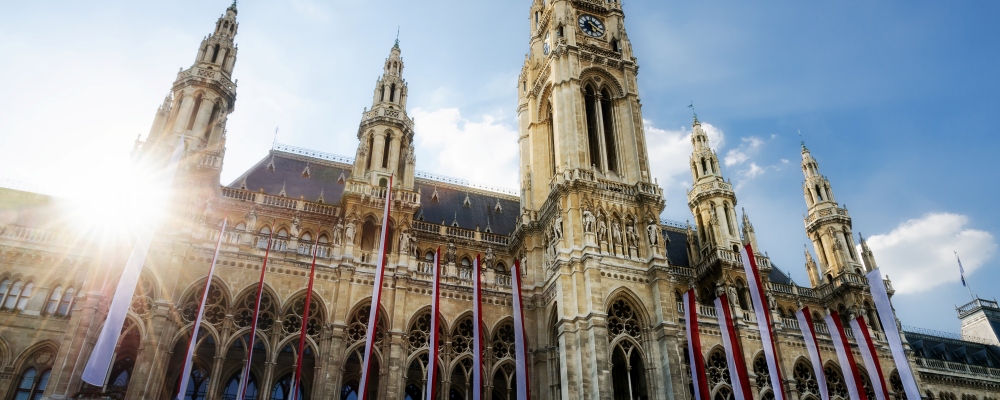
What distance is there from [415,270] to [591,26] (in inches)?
753

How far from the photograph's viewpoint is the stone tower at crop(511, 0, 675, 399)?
2700 cm

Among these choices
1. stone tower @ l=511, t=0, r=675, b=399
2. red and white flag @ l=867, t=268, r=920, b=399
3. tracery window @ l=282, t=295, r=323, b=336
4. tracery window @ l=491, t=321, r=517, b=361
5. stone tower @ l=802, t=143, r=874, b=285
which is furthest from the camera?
stone tower @ l=802, t=143, r=874, b=285

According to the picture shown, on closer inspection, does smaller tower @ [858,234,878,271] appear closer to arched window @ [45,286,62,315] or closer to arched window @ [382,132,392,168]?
arched window @ [382,132,392,168]

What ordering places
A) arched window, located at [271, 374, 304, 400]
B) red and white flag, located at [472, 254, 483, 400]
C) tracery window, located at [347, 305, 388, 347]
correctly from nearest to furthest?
red and white flag, located at [472, 254, 483, 400], arched window, located at [271, 374, 304, 400], tracery window, located at [347, 305, 388, 347]

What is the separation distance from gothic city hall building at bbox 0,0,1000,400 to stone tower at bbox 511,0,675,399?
0.35 ft

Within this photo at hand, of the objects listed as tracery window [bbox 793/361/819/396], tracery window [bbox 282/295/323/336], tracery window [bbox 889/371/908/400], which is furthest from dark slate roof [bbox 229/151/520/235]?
tracery window [bbox 889/371/908/400]

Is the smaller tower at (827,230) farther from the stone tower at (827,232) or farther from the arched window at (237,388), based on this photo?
the arched window at (237,388)

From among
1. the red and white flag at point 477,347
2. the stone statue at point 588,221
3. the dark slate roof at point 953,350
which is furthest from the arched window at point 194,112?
the dark slate roof at point 953,350

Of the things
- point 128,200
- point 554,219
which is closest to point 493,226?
point 554,219

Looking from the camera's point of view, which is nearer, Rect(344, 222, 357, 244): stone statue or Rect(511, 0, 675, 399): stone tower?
Rect(511, 0, 675, 399): stone tower

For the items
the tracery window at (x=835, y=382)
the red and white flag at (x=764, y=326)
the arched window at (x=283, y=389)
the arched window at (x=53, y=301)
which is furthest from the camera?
the tracery window at (x=835, y=382)

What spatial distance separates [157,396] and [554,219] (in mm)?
18001

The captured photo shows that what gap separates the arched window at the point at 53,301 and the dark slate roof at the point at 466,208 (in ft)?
54.3

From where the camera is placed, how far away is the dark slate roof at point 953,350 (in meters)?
46.1
